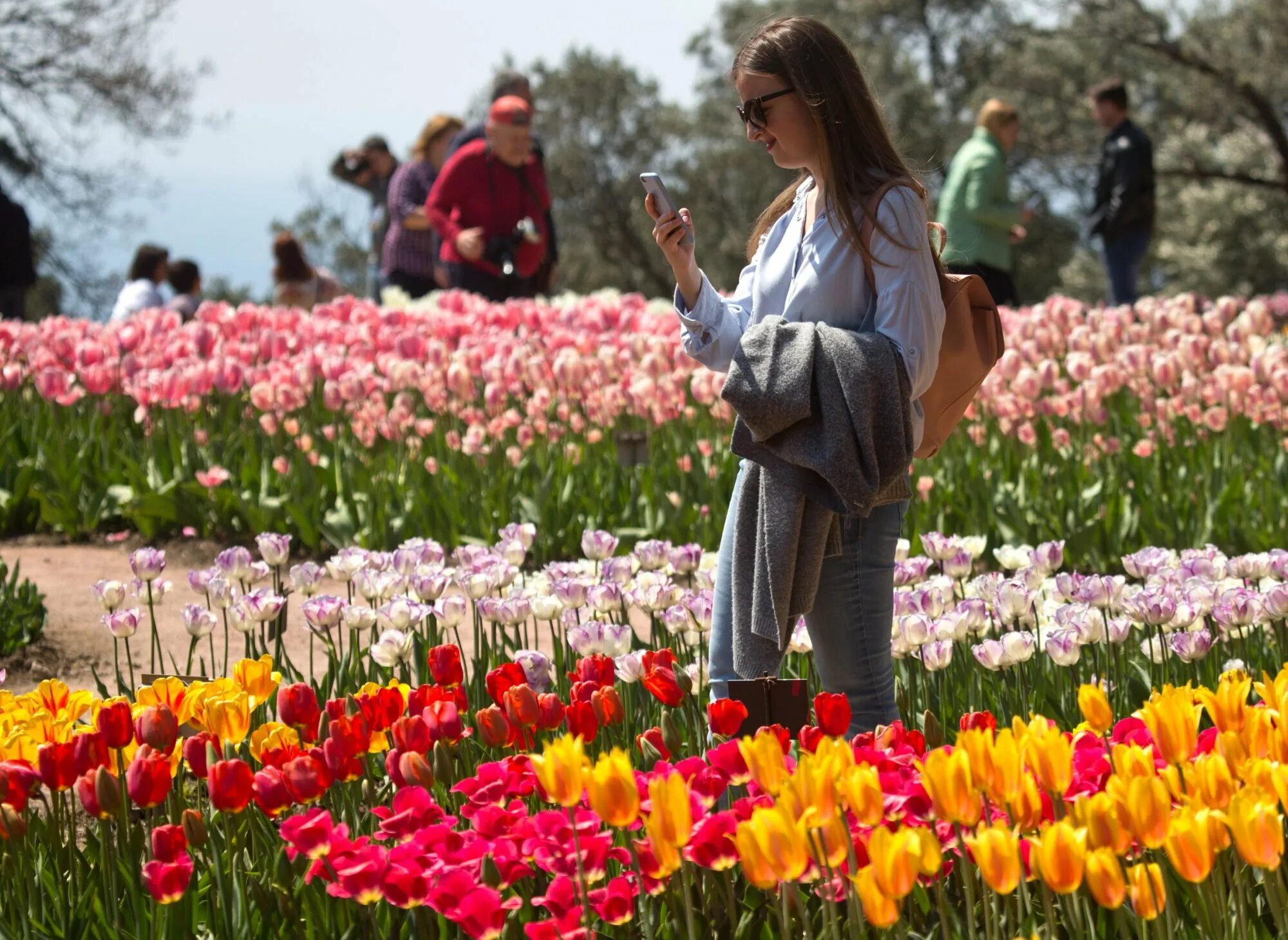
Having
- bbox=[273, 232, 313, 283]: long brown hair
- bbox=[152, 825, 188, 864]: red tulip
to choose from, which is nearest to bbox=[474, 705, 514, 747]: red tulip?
bbox=[152, 825, 188, 864]: red tulip

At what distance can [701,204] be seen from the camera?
114ft

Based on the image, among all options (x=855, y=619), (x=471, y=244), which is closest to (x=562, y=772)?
(x=855, y=619)

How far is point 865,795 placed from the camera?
5.89 feet

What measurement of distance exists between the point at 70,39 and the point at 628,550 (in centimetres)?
2034

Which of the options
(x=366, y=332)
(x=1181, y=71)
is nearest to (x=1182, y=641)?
(x=366, y=332)

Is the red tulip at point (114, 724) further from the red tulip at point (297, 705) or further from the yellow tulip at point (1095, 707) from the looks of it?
the yellow tulip at point (1095, 707)

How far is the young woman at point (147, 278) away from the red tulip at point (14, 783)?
908 cm

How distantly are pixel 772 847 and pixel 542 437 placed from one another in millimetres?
4824

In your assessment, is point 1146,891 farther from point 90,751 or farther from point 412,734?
point 90,751

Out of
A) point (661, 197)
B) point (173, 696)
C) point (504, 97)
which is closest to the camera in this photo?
point (173, 696)

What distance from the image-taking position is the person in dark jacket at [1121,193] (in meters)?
10.8

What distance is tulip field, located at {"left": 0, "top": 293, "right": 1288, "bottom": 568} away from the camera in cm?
556

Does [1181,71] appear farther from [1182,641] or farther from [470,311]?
[1182,641]

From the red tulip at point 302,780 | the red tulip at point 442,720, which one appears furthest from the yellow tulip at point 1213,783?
the red tulip at point 302,780
